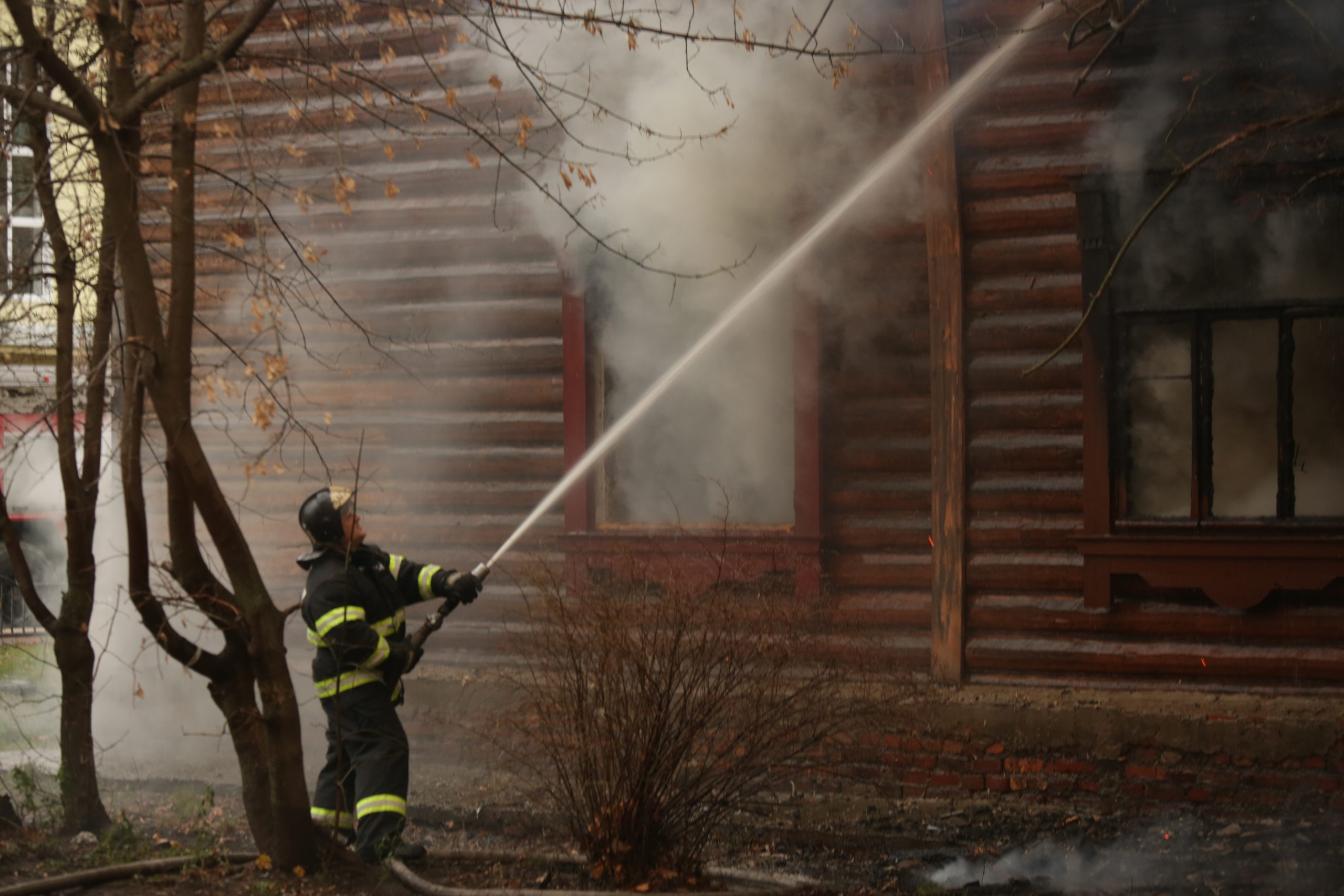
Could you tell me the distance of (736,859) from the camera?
6020 millimetres

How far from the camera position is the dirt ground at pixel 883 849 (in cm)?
495

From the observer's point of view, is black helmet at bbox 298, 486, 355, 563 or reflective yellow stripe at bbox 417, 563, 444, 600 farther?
reflective yellow stripe at bbox 417, 563, 444, 600

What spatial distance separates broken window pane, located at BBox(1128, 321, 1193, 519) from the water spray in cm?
171

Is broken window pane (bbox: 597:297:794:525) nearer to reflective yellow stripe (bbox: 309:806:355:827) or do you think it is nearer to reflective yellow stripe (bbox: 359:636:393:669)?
reflective yellow stripe (bbox: 359:636:393:669)

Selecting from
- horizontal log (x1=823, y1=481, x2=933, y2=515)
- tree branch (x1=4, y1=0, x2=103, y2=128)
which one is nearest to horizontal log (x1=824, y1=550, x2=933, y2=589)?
horizontal log (x1=823, y1=481, x2=933, y2=515)

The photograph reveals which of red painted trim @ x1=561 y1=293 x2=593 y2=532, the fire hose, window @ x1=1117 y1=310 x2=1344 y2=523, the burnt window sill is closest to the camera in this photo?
the fire hose

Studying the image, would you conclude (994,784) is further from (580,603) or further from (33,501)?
(33,501)

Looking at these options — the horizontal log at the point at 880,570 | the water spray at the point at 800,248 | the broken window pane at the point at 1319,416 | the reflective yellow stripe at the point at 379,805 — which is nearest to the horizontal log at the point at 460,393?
the water spray at the point at 800,248

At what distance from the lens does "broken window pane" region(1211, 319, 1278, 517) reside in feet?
21.7

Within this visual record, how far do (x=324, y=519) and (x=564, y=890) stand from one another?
200 cm

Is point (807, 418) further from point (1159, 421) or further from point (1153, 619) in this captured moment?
point (1153, 619)

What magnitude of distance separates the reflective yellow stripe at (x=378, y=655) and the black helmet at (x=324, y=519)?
52 centimetres

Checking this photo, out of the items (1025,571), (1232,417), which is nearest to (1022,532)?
(1025,571)

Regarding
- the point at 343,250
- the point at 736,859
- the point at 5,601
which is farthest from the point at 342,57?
the point at 5,601
